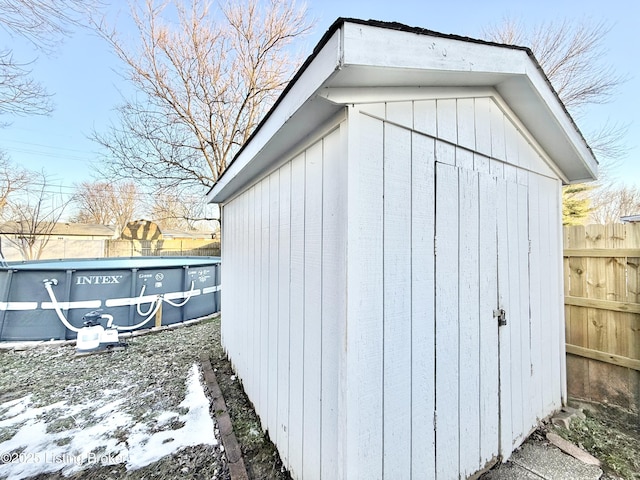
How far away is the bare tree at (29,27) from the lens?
3.62 m

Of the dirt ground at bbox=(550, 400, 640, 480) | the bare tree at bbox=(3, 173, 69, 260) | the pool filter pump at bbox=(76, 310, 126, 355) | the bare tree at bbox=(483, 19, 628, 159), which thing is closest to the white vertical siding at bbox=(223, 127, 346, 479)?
the dirt ground at bbox=(550, 400, 640, 480)

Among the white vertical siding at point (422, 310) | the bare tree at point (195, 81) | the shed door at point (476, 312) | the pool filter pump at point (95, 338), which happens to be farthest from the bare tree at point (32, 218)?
the shed door at point (476, 312)

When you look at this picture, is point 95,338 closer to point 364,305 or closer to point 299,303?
point 299,303

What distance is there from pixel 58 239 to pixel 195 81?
587 inches

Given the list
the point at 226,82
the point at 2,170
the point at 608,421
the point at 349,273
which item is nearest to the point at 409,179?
the point at 349,273

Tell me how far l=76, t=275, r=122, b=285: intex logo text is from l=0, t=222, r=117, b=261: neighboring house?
1454 cm

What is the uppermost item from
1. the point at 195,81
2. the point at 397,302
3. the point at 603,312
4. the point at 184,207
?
the point at 195,81

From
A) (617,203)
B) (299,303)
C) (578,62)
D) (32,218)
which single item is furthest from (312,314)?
(32,218)

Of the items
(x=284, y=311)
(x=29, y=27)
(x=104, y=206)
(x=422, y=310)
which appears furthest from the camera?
(x=104, y=206)

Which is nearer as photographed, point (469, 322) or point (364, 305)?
point (364, 305)

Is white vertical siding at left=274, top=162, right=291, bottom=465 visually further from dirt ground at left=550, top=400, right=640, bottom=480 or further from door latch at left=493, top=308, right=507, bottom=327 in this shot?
dirt ground at left=550, top=400, right=640, bottom=480

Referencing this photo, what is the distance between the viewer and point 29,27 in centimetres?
377

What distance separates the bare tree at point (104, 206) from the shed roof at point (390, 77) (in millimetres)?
23647

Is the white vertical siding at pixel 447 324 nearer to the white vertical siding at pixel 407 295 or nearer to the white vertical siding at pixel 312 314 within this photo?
the white vertical siding at pixel 407 295
